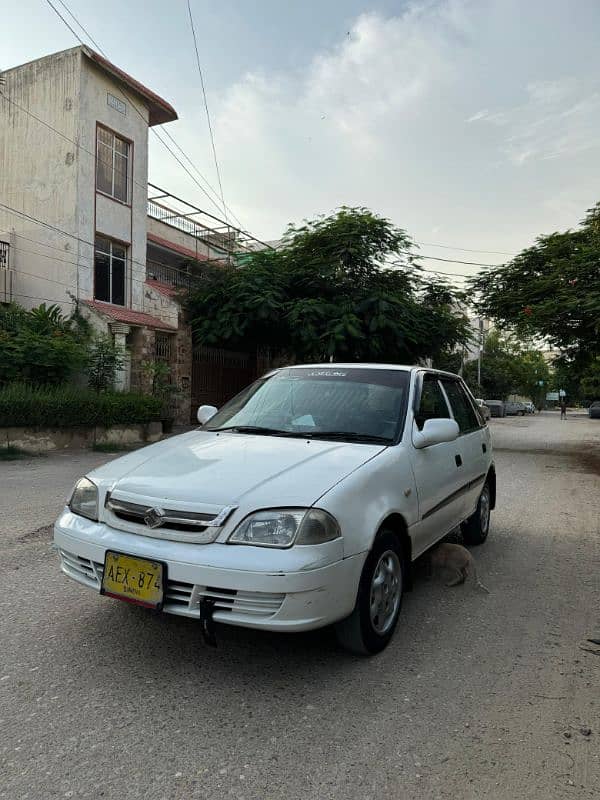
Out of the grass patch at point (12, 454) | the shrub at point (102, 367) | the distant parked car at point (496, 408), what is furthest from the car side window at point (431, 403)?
the distant parked car at point (496, 408)

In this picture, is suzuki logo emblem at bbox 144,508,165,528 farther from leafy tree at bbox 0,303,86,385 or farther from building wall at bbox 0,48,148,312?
building wall at bbox 0,48,148,312

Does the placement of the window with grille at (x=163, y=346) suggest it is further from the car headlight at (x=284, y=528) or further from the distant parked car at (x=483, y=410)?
the car headlight at (x=284, y=528)

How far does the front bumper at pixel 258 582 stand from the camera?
2.68 metres

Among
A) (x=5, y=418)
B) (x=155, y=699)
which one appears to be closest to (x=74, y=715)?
(x=155, y=699)

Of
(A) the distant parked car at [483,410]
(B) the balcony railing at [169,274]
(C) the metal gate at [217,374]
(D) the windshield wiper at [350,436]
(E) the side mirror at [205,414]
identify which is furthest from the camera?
(B) the balcony railing at [169,274]

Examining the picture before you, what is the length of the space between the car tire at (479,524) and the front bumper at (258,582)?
2959 millimetres

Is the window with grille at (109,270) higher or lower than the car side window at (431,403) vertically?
higher

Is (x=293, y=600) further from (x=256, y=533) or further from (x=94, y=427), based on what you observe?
(x=94, y=427)

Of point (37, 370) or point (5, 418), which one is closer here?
point (5, 418)

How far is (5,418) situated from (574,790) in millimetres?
11759

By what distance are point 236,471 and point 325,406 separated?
1.11 meters

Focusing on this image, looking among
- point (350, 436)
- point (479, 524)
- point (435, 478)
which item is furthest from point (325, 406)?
point (479, 524)

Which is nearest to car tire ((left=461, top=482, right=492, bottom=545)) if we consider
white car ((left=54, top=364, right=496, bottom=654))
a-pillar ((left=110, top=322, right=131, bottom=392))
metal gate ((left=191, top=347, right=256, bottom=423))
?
white car ((left=54, top=364, right=496, bottom=654))

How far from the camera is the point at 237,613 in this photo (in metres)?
2.72
